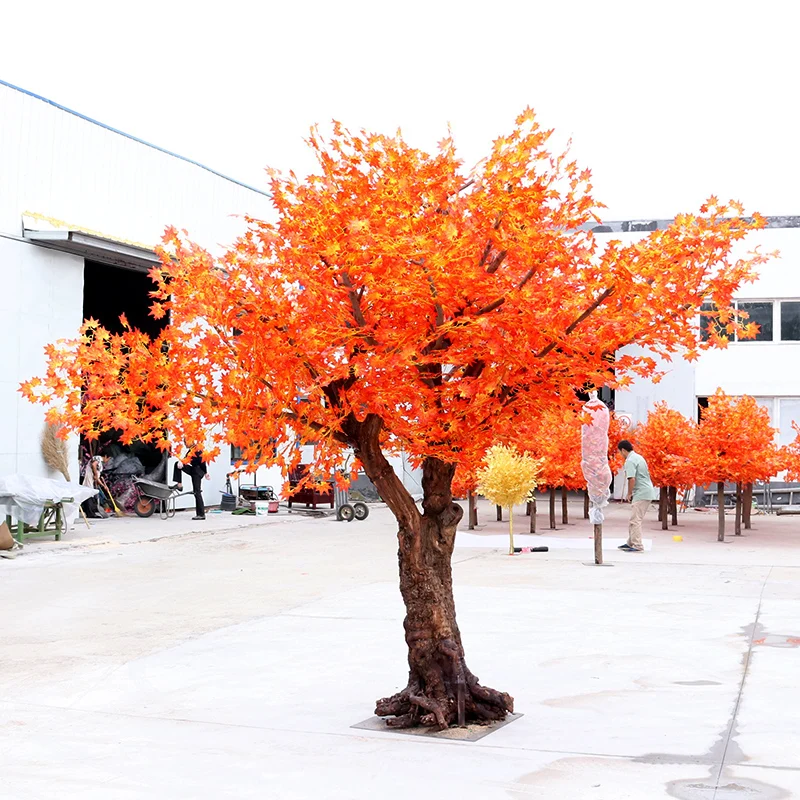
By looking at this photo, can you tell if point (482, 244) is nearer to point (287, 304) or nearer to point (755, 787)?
point (287, 304)

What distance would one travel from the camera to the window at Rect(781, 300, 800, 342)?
3178 centimetres

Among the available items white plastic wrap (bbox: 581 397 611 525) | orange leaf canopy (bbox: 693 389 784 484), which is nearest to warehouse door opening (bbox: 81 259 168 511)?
orange leaf canopy (bbox: 693 389 784 484)

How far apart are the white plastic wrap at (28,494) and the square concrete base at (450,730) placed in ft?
41.1

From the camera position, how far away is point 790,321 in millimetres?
31844

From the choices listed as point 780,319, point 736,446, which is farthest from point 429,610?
point 780,319

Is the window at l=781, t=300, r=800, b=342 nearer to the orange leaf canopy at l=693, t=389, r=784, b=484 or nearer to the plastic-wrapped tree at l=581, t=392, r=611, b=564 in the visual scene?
the orange leaf canopy at l=693, t=389, r=784, b=484

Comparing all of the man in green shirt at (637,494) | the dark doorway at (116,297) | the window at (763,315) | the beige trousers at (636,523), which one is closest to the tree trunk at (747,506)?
the man in green shirt at (637,494)

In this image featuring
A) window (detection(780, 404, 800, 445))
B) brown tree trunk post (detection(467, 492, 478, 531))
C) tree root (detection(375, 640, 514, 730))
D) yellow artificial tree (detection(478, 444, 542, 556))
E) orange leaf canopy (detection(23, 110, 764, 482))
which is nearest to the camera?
orange leaf canopy (detection(23, 110, 764, 482))

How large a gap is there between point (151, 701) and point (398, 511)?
86.6 inches

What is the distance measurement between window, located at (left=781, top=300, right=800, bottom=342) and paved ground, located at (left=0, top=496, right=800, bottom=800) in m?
16.8

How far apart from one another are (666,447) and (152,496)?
10950mm

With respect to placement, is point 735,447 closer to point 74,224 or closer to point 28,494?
point 28,494

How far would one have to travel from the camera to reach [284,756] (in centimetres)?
620

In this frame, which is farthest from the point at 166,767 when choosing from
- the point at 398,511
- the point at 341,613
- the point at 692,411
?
the point at 692,411
